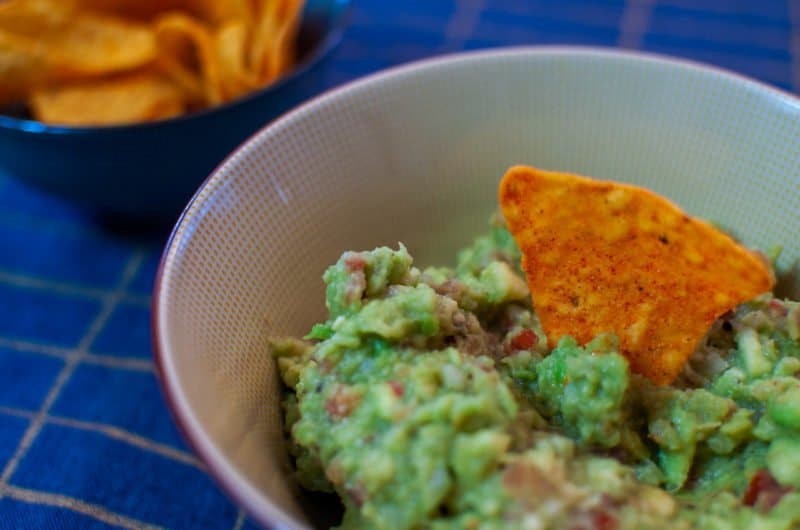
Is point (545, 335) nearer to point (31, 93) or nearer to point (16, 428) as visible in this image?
point (16, 428)

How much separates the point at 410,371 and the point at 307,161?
59 cm

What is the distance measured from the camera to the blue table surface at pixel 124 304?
4.89 ft

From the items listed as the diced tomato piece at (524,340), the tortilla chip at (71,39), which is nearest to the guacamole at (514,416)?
the diced tomato piece at (524,340)

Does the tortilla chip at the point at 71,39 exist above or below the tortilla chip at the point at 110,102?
above

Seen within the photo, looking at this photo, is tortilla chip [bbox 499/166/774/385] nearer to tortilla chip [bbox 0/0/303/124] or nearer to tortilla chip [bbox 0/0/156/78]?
tortilla chip [bbox 0/0/303/124]

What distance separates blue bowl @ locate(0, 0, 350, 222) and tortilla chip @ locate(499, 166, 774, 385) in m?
0.89

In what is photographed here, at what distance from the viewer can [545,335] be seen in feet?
4.44

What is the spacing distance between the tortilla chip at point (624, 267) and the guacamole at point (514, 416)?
53 mm

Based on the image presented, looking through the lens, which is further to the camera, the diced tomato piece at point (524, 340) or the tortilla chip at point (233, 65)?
the tortilla chip at point (233, 65)

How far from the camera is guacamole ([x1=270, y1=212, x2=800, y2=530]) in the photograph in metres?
1.00

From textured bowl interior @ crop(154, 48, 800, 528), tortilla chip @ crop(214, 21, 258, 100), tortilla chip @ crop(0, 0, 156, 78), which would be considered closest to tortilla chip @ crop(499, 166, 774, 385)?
textured bowl interior @ crop(154, 48, 800, 528)

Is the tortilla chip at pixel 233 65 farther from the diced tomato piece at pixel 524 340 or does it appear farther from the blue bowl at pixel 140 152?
the diced tomato piece at pixel 524 340

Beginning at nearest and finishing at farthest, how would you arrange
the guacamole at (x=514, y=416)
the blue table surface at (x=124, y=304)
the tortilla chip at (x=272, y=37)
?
the guacamole at (x=514, y=416), the blue table surface at (x=124, y=304), the tortilla chip at (x=272, y=37)

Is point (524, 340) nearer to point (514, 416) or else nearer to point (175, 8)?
point (514, 416)
